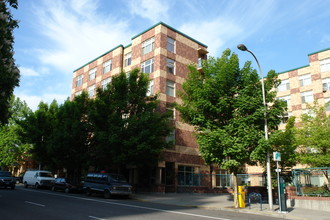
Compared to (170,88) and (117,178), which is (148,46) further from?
(117,178)

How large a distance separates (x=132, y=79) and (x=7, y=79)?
13.8 m

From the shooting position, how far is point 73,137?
27047mm

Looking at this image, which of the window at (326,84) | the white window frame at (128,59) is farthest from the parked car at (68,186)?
the window at (326,84)

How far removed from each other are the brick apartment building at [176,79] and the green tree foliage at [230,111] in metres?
9.26

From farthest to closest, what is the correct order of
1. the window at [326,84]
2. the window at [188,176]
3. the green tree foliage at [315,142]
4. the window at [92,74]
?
1. the window at [92,74]
2. the window at [326,84]
3. the window at [188,176]
4. the green tree foliage at [315,142]

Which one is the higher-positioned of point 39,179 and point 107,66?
point 107,66

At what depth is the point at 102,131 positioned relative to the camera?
22656 millimetres

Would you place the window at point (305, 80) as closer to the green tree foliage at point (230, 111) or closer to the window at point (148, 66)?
the window at point (148, 66)

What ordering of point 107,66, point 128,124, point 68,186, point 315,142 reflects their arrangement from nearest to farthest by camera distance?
point 315,142 < point 128,124 < point 68,186 < point 107,66

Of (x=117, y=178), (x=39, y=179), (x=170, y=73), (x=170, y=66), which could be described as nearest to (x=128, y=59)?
(x=170, y=66)

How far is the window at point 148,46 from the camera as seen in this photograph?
30391mm

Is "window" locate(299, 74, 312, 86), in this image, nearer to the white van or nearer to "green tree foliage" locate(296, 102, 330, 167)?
"green tree foliage" locate(296, 102, 330, 167)

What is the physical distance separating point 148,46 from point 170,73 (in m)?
4.22

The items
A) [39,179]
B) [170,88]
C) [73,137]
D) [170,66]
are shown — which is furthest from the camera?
[170,66]
